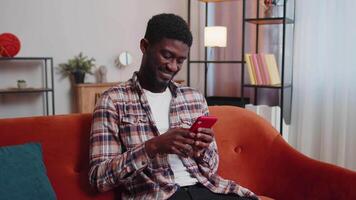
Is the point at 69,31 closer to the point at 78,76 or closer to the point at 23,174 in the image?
the point at 78,76

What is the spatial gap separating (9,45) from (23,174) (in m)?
2.08

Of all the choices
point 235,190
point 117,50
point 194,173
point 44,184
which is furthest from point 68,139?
point 117,50

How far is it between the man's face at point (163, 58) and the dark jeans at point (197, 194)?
0.40 metres

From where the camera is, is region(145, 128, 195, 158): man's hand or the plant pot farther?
the plant pot

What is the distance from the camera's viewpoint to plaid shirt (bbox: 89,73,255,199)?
1.27m

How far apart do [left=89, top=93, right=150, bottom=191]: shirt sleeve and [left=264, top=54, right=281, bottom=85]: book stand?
184 centimetres

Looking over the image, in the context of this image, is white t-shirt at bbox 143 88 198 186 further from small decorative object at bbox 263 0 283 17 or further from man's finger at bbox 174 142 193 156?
small decorative object at bbox 263 0 283 17

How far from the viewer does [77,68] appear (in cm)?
341

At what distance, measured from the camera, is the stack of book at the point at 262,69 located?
9.68ft

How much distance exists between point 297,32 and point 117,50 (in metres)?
1.67

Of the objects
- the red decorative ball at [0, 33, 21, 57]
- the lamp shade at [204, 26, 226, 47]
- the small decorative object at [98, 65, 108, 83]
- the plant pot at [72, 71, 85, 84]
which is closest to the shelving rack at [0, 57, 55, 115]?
the red decorative ball at [0, 33, 21, 57]

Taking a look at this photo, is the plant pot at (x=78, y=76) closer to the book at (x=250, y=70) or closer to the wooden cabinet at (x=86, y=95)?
the wooden cabinet at (x=86, y=95)

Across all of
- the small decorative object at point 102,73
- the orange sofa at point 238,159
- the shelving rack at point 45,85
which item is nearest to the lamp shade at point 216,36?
the small decorative object at point 102,73

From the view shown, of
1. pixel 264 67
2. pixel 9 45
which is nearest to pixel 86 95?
pixel 9 45
